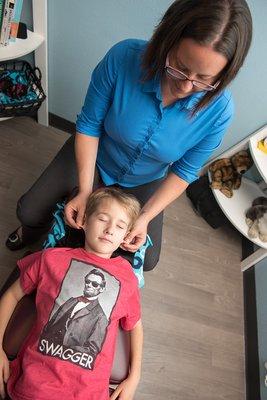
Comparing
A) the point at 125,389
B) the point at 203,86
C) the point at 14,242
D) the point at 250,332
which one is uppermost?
the point at 203,86

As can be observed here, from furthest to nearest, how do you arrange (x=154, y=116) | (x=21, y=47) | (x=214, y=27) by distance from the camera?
(x=21, y=47) < (x=154, y=116) < (x=214, y=27)

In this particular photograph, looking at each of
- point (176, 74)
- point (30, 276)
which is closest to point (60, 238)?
point (30, 276)

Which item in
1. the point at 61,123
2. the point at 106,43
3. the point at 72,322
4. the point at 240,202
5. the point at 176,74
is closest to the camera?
the point at 176,74

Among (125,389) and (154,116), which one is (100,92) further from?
(125,389)

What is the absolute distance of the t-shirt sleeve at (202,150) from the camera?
105 cm

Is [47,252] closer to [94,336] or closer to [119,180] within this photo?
[94,336]

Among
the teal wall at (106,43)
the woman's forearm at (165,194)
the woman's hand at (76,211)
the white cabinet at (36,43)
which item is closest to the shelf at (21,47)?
the white cabinet at (36,43)

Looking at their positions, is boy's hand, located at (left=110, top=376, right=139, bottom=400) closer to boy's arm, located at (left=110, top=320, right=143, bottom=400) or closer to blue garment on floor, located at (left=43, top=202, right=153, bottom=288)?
boy's arm, located at (left=110, top=320, right=143, bottom=400)

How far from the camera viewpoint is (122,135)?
1.08 meters

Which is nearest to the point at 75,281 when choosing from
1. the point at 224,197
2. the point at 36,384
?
the point at 36,384

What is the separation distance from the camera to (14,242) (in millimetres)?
1466

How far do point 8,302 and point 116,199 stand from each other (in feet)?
1.46

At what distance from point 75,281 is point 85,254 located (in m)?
0.10

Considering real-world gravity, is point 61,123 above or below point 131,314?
below
